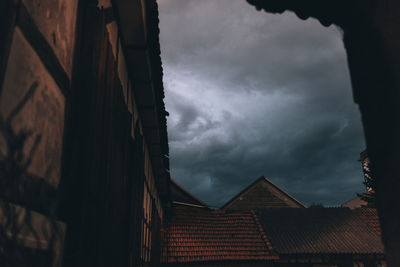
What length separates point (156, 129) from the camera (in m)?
5.46

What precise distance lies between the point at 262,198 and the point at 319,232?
7.72 meters

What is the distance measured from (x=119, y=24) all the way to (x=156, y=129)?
8.43 ft

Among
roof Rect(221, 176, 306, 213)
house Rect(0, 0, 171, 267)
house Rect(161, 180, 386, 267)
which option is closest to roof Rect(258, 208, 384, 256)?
house Rect(161, 180, 386, 267)

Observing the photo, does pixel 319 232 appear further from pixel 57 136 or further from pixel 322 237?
pixel 57 136

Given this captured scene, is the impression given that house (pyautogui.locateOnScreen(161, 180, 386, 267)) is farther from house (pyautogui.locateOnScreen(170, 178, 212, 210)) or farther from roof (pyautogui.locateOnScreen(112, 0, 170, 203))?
roof (pyautogui.locateOnScreen(112, 0, 170, 203))

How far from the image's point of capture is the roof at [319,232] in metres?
17.0

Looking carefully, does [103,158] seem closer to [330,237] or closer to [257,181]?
[330,237]

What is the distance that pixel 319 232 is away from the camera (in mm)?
18719

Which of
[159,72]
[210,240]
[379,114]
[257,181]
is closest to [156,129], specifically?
[159,72]

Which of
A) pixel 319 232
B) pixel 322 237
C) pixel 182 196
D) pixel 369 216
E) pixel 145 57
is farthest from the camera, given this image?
pixel 182 196

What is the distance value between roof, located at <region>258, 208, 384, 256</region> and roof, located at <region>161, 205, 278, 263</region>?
57.3 inches

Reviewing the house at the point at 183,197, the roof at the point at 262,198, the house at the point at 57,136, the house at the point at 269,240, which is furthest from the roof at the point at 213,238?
the house at the point at 57,136

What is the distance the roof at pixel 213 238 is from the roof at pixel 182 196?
288cm

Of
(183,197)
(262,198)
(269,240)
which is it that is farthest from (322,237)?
(183,197)
